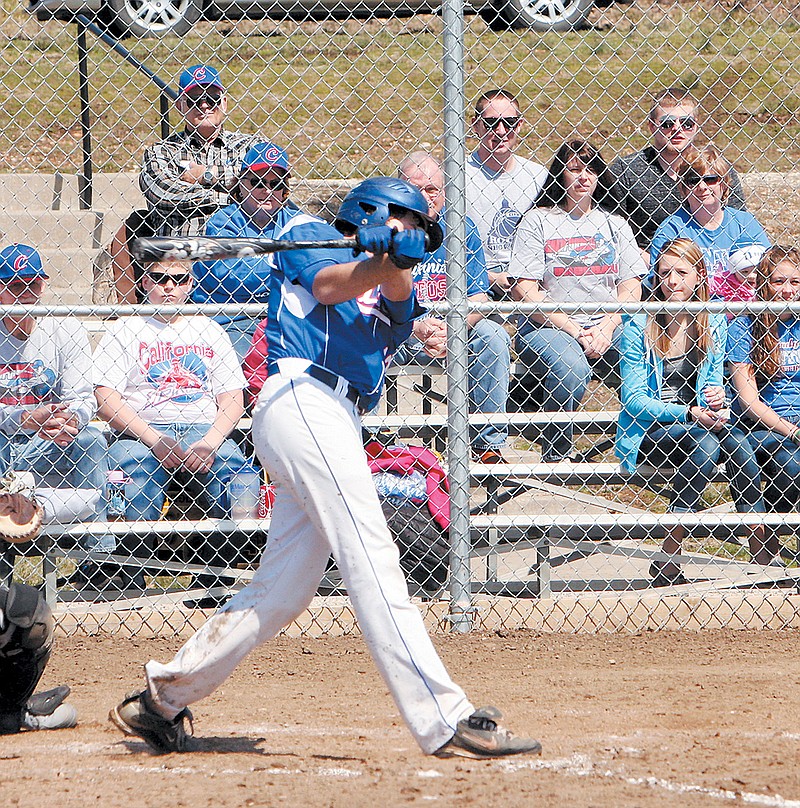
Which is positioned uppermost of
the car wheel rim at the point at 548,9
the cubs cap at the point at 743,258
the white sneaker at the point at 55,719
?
the car wheel rim at the point at 548,9

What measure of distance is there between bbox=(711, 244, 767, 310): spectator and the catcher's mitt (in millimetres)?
3618

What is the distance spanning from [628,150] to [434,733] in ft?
27.7

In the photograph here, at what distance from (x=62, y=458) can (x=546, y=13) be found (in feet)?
18.3

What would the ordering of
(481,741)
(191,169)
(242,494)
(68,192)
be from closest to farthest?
(481,741), (242,494), (191,169), (68,192)

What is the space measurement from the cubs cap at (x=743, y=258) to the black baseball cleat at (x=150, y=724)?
387 cm

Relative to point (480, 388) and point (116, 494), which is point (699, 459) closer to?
point (480, 388)

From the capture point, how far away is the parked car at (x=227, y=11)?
664 centimetres

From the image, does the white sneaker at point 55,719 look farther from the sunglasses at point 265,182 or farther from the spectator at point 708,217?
the spectator at point 708,217

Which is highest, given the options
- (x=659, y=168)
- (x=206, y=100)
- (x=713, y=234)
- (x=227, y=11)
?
(x=227, y=11)

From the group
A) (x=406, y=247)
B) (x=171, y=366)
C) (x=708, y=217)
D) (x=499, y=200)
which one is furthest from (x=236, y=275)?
(x=708, y=217)

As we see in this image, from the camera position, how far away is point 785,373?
5.79 metres

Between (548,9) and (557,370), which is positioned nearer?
(557,370)

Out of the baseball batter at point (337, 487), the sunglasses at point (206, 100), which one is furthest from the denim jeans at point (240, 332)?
the baseball batter at point (337, 487)

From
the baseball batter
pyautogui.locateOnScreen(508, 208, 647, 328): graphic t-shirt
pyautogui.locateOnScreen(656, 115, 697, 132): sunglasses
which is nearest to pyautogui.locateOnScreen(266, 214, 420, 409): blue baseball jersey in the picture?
the baseball batter
